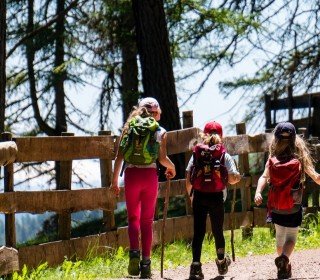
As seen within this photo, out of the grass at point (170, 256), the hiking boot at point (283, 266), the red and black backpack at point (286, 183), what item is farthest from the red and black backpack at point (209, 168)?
the grass at point (170, 256)

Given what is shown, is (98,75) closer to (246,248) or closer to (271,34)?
(271,34)

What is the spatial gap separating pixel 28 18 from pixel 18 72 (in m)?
1.55

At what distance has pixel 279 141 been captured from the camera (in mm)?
7145

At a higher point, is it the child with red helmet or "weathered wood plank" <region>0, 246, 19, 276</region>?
the child with red helmet

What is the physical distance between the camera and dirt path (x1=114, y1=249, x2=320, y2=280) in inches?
293

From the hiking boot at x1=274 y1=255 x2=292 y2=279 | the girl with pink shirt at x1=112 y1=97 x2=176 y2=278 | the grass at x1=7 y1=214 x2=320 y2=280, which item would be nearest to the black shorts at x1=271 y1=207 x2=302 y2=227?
the hiking boot at x1=274 y1=255 x2=292 y2=279

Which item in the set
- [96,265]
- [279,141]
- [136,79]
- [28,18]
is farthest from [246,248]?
[28,18]

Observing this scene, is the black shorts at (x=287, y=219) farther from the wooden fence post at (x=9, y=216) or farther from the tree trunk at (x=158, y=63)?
the tree trunk at (x=158, y=63)

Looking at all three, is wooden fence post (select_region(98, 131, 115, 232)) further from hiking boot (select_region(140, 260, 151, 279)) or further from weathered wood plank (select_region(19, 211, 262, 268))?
hiking boot (select_region(140, 260, 151, 279))

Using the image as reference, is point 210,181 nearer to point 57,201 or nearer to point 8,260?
point 57,201

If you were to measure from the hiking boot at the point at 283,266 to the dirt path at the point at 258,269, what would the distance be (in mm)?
183

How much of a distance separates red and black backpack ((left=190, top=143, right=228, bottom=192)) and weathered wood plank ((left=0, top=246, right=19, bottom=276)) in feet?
6.09

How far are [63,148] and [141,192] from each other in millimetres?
1311

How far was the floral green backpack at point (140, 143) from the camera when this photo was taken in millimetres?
7070
